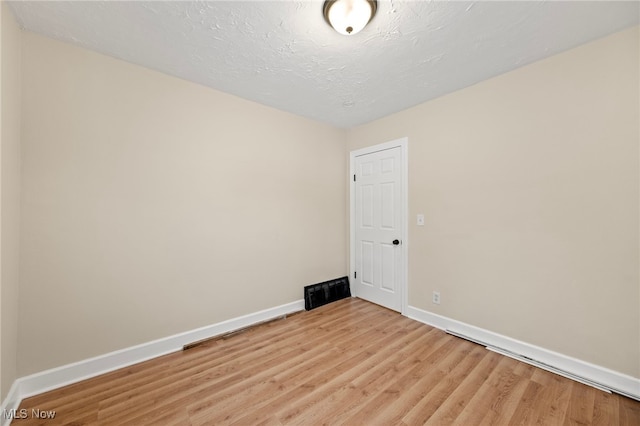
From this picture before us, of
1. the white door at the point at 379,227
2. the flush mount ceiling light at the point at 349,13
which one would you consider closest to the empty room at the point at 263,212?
the flush mount ceiling light at the point at 349,13

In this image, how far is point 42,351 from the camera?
1751mm

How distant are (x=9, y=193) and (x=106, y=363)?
143 cm

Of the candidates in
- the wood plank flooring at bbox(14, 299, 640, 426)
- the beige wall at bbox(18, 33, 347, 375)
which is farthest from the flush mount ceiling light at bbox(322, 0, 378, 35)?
the wood plank flooring at bbox(14, 299, 640, 426)

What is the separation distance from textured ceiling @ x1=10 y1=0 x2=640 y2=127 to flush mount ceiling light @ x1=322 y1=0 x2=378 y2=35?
6cm

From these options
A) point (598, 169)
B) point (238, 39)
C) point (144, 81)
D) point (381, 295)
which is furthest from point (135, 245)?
point (598, 169)

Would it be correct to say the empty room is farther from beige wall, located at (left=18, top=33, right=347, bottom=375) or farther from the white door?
the white door

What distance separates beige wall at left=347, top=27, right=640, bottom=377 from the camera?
1.73 metres

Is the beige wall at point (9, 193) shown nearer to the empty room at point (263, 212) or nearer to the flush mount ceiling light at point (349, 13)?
the empty room at point (263, 212)

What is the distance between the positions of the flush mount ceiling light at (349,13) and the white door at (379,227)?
1.79m

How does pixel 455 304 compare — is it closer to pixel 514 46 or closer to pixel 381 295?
pixel 381 295

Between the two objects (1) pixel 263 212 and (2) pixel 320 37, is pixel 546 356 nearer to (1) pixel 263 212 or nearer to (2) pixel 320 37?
(1) pixel 263 212

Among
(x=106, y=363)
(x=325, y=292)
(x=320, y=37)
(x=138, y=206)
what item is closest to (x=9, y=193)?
(x=138, y=206)

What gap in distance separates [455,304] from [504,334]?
0.45 m

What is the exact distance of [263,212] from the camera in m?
2.90
